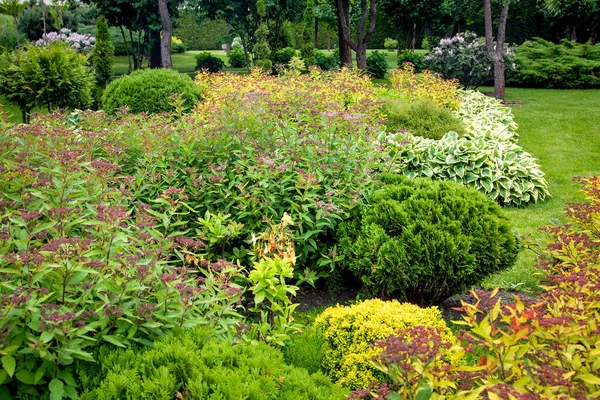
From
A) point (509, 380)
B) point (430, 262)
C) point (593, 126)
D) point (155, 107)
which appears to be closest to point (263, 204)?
point (430, 262)

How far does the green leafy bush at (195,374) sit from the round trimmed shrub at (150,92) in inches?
312

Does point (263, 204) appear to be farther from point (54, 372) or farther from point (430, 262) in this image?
point (54, 372)

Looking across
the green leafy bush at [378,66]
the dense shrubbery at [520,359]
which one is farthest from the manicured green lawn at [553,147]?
the green leafy bush at [378,66]

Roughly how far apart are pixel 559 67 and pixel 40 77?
15.7 m

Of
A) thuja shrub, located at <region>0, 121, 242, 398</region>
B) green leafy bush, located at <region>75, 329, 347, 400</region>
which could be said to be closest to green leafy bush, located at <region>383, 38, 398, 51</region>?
thuja shrub, located at <region>0, 121, 242, 398</region>

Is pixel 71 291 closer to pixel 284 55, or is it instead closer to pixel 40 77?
pixel 40 77

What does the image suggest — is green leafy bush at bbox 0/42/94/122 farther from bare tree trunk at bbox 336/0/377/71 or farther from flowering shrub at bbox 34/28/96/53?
bare tree trunk at bbox 336/0/377/71

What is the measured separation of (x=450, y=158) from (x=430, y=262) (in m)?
3.43

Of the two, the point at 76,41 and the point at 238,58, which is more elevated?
the point at 76,41

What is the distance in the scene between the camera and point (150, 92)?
984cm

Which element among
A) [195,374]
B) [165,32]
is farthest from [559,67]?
[195,374]

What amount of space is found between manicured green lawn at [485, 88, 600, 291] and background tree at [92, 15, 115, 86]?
11.7 metres

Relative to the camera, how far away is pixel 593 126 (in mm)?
11711

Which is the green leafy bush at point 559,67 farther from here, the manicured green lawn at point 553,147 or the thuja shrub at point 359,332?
the thuja shrub at point 359,332
